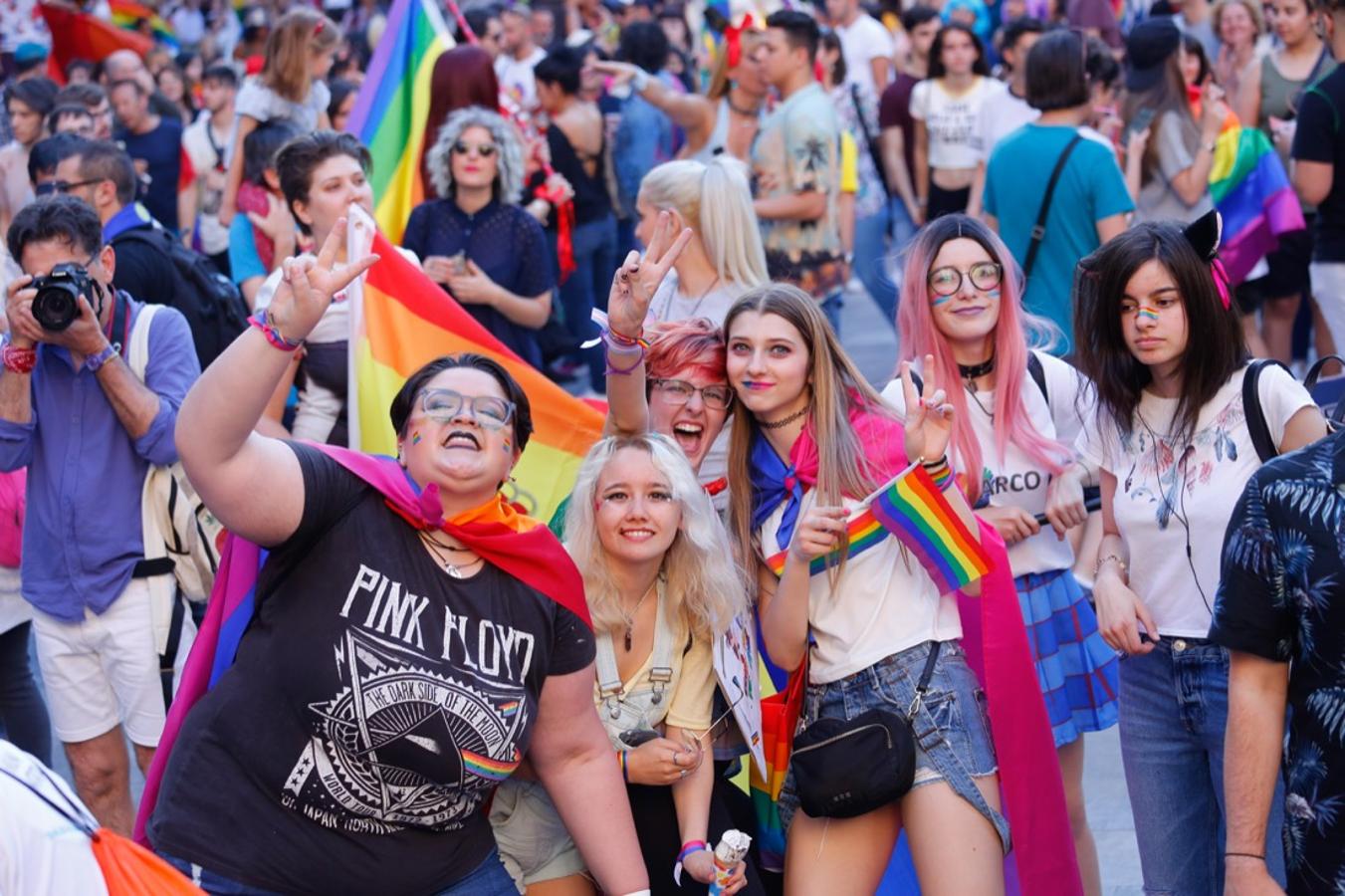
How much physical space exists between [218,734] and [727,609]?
1.18m

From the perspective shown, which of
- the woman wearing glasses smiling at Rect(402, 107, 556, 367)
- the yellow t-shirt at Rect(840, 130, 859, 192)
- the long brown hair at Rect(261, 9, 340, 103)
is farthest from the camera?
the yellow t-shirt at Rect(840, 130, 859, 192)

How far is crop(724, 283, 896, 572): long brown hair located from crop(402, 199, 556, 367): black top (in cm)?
223

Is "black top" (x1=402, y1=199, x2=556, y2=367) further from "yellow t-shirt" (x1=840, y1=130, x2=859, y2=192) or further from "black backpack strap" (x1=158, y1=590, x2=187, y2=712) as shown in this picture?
"yellow t-shirt" (x1=840, y1=130, x2=859, y2=192)

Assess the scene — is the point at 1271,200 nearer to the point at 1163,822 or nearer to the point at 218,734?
the point at 1163,822

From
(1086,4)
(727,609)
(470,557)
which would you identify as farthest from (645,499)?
(1086,4)

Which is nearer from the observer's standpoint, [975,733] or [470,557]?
[470,557]

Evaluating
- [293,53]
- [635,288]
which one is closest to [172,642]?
[635,288]

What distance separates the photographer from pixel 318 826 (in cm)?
329

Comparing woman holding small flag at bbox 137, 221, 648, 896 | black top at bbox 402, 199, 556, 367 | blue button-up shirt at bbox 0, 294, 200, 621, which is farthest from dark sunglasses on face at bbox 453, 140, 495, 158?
woman holding small flag at bbox 137, 221, 648, 896

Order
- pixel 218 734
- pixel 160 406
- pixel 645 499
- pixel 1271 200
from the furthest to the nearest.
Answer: pixel 1271 200 < pixel 160 406 < pixel 645 499 < pixel 218 734

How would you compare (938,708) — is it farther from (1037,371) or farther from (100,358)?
(100,358)

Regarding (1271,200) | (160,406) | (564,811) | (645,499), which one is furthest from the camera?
(1271,200)

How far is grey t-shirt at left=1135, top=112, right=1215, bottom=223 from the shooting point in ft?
25.5

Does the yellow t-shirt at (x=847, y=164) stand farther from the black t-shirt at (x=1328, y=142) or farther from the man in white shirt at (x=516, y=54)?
the man in white shirt at (x=516, y=54)
